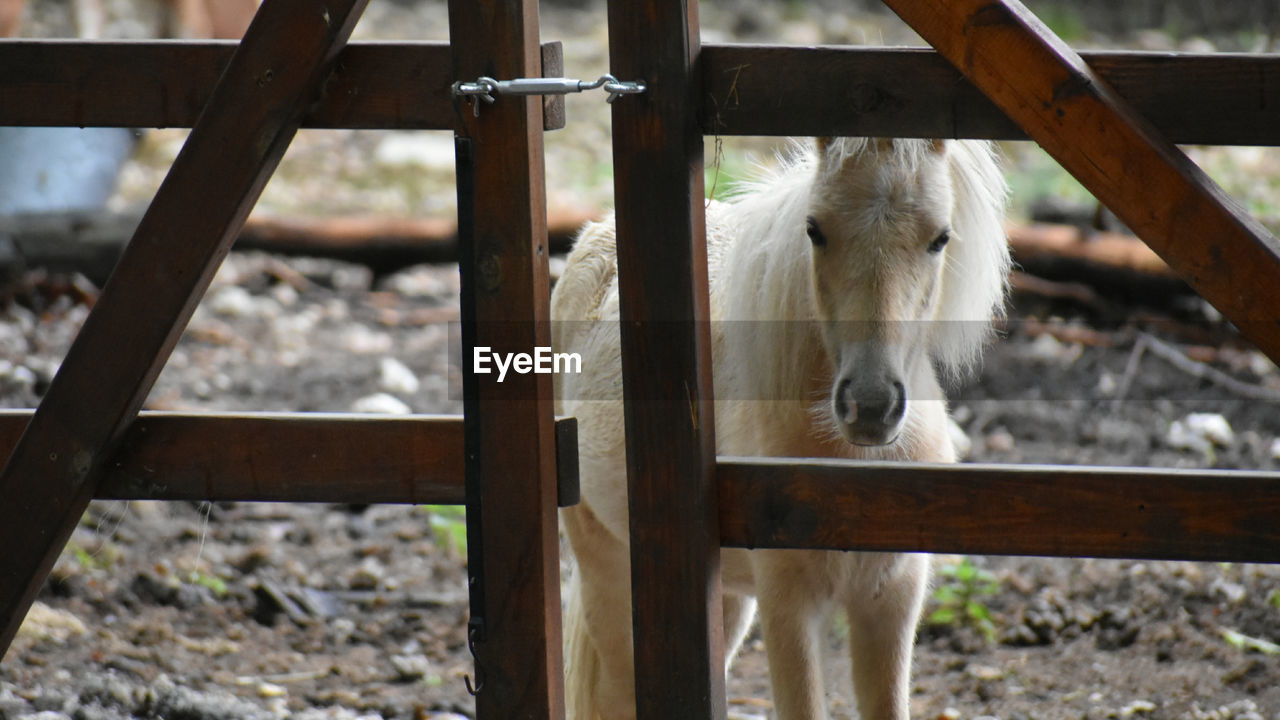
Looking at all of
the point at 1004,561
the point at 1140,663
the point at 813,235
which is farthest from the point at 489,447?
the point at 1004,561

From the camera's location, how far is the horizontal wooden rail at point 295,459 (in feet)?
7.49

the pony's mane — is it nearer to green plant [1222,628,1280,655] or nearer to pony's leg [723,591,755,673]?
pony's leg [723,591,755,673]

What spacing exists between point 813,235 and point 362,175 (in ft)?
26.5

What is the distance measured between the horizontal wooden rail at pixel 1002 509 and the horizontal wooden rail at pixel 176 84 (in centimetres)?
81

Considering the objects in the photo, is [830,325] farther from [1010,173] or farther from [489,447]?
[1010,173]

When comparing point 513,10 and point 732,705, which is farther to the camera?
point 732,705

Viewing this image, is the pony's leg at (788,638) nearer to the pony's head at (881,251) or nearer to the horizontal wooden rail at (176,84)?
the pony's head at (881,251)

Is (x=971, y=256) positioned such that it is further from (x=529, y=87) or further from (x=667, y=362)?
(x=529, y=87)

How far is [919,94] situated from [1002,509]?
75 cm

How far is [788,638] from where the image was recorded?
114 inches

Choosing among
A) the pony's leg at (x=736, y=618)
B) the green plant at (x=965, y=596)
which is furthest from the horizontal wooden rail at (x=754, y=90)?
the green plant at (x=965, y=596)

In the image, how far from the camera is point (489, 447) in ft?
7.16

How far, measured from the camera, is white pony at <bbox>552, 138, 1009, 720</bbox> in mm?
2648

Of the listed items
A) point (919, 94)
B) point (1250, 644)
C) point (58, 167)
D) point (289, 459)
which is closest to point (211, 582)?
point (289, 459)
